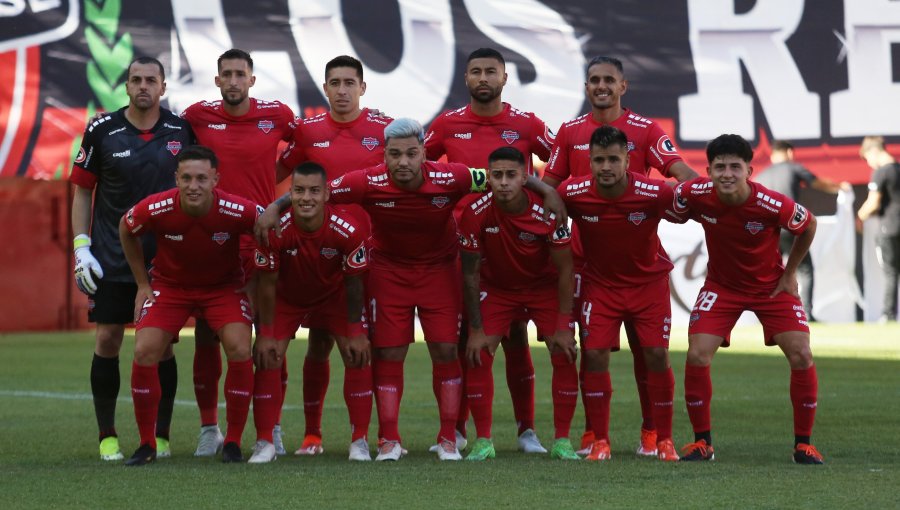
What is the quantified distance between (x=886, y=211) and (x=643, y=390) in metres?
10.7

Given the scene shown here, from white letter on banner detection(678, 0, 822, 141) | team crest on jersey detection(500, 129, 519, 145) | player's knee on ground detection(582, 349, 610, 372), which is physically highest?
white letter on banner detection(678, 0, 822, 141)

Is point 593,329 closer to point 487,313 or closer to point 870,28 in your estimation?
point 487,313

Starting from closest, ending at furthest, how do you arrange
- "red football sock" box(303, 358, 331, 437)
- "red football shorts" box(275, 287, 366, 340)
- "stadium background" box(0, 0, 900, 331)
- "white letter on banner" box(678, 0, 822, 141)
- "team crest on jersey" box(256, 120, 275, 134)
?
"red football shorts" box(275, 287, 366, 340)
"red football sock" box(303, 358, 331, 437)
"team crest on jersey" box(256, 120, 275, 134)
"stadium background" box(0, 0, 900, 331)
"white letter on banner" box(678, 0, 822, 141)

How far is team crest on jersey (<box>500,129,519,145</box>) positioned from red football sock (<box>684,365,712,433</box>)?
5.78ft

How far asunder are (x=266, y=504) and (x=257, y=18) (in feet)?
41.4

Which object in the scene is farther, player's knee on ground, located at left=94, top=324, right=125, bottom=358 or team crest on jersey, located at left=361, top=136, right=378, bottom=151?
team crest on jersey, located at left=361, top=136, right=378, bottom=151

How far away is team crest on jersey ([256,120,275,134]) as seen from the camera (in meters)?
8.49

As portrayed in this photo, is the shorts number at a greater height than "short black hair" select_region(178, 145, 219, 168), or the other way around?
"short black hair" select_region(178, 145, 219, 168)

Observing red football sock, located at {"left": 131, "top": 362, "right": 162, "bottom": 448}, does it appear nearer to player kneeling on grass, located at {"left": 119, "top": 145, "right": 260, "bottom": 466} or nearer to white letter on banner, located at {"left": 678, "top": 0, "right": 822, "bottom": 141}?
player kneeling on grass, located at {"left": 119, "top": 145, "right": 260, "bottom": 466}

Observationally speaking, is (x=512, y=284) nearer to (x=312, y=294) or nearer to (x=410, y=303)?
(x=410, y=303)

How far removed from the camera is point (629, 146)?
8.46 m

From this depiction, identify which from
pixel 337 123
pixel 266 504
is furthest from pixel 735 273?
pixel 266 504

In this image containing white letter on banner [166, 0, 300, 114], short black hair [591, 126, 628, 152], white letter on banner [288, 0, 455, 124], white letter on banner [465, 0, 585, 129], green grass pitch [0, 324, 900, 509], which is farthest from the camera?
white letter on banner [465, 0, 585, 129]

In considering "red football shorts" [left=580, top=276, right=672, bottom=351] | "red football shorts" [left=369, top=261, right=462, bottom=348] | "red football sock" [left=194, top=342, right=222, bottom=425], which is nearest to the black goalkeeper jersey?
"red football sock" [left=194, top=342, right=222, bottom=425]
